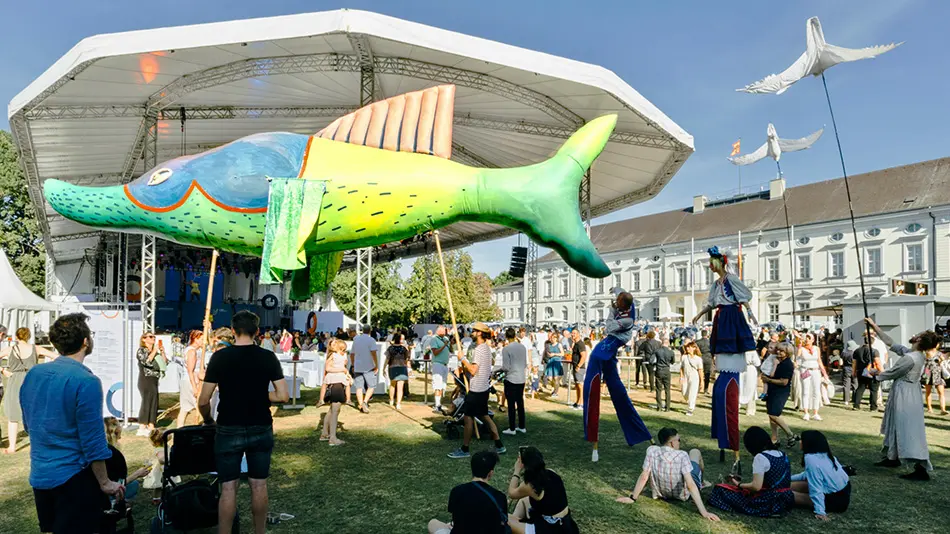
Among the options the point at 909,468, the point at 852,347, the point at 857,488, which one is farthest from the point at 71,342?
the point at 852,347

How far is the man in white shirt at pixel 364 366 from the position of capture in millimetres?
9648

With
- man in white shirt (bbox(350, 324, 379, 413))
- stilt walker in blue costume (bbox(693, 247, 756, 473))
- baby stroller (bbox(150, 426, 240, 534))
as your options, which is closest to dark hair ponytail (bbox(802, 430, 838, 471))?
stilt walker in blue costume (bbox(693, 247, 756, 473))

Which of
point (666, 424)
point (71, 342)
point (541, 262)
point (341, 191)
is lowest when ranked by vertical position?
point (666, 424)

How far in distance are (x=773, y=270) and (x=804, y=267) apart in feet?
7.42

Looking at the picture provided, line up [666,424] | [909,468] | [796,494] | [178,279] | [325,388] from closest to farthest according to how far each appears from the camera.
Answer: [796,494]
[909,468]
[325,388]
[666,424]
[178,279]

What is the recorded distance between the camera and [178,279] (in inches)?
1100

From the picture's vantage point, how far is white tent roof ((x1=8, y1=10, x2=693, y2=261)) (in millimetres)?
9320

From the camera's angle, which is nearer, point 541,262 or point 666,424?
point 666,424

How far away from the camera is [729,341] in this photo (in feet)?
19.9

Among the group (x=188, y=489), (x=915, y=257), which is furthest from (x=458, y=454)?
(x=915, y=257)

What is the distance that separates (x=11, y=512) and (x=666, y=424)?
8434 millimetres

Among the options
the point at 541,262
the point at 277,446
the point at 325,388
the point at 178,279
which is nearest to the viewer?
the point at 277,446

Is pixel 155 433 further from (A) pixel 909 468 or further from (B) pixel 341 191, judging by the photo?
(A) pixel 909 468

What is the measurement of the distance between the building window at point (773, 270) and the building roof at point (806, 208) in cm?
248
